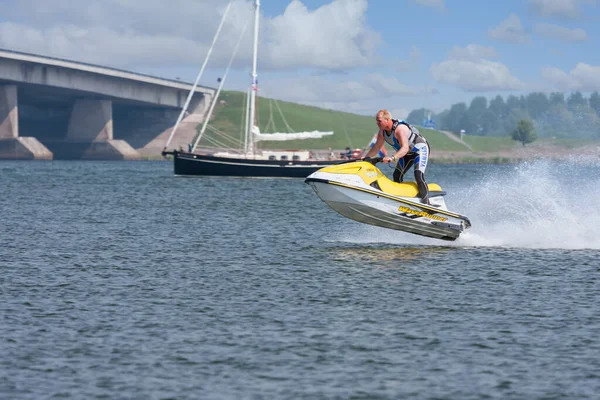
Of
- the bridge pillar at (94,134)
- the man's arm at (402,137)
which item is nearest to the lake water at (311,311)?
the man's arm at (402,137)

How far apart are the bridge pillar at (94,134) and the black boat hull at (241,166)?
62.0 m

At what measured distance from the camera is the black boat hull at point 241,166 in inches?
3236

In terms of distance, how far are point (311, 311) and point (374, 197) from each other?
21.4 feet

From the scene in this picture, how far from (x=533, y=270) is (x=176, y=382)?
12.0 metres

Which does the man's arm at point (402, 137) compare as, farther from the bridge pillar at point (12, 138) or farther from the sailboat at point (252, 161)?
the bridge pillar at point (12, 138)

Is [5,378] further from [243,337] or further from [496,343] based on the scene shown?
[496,343]

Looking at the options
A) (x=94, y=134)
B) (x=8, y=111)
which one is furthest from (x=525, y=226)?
(x=94, y=134)

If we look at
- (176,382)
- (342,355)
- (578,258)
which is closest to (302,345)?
(342,355)

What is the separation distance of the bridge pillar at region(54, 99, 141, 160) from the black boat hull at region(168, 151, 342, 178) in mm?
62011

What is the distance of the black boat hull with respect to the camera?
8219 cm

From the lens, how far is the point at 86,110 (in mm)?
145000

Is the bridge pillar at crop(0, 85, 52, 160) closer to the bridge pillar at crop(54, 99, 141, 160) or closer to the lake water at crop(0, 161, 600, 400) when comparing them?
the bridge pillar at crop(54, 99, 141, 160)

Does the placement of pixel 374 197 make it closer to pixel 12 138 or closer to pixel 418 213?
pixel 418 213

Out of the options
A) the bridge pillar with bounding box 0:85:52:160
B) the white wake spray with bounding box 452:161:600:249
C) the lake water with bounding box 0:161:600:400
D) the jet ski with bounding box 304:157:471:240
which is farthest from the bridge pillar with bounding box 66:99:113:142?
the jet ski with bounding box 304:157:471:240
